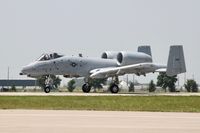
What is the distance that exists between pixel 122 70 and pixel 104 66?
11.5 ft

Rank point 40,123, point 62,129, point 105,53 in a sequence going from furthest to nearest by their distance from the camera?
point 105,53
point 40,123
point 62,129

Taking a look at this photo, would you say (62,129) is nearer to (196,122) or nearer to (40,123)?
(40,123)

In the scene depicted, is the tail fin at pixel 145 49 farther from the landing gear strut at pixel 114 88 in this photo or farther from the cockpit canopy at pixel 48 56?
the cockpit canopy at pixel 48 56

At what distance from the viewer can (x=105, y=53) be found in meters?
58.5

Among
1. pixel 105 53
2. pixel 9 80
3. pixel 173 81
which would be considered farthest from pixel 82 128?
pixel 9 80

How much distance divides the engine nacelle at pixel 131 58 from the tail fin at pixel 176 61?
3251mm

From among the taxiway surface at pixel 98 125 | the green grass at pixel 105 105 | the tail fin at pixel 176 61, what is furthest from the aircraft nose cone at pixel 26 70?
the taxiway surface at pixel 98 125

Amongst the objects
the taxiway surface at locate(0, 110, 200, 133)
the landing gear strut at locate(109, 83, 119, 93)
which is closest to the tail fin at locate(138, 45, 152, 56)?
the landing gear strut at locate(109, 83, 119, 93)

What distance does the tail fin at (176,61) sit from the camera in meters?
54.4

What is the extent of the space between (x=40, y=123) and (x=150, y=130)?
11.2 feet

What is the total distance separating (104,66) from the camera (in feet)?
184

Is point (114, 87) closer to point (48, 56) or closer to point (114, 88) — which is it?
point (114, 88)

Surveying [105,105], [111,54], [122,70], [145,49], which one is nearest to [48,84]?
[122,70]

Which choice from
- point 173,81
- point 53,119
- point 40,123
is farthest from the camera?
point 173,81
